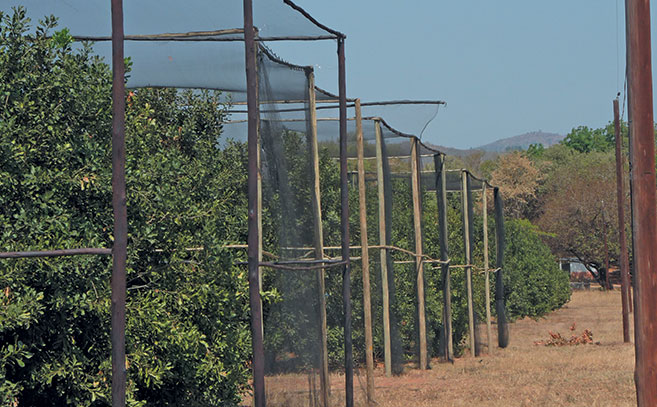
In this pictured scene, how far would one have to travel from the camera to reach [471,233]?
2325 centimetres

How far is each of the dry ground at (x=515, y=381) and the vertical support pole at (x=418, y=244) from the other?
59 centimetres

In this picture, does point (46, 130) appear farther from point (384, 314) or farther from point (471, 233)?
point (471, 233)

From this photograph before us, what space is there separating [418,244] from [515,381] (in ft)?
11.4

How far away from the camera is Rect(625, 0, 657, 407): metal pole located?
26.4 feet

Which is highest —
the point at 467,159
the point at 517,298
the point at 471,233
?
the point at 467,159

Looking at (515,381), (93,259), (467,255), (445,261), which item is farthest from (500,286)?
(93,259)

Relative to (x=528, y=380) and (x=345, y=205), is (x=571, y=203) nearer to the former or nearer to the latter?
(x=528, y=380)

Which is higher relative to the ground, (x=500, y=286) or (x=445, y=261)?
(x=445, y=261)

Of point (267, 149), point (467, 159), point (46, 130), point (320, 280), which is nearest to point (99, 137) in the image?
point (46, 130)

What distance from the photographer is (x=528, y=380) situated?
16.2 m

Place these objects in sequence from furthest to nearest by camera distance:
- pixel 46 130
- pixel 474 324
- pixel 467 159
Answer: pixel 467 159
pixel 474 324
pixel 46 130

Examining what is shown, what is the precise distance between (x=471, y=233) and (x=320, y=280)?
12528 millimetres

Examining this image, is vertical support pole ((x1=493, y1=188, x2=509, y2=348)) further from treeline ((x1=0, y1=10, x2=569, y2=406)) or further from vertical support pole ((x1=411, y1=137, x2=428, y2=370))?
treeline ((x1=0, y1=10, x2=569, y2=406))

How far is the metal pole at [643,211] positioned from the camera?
8039mm
